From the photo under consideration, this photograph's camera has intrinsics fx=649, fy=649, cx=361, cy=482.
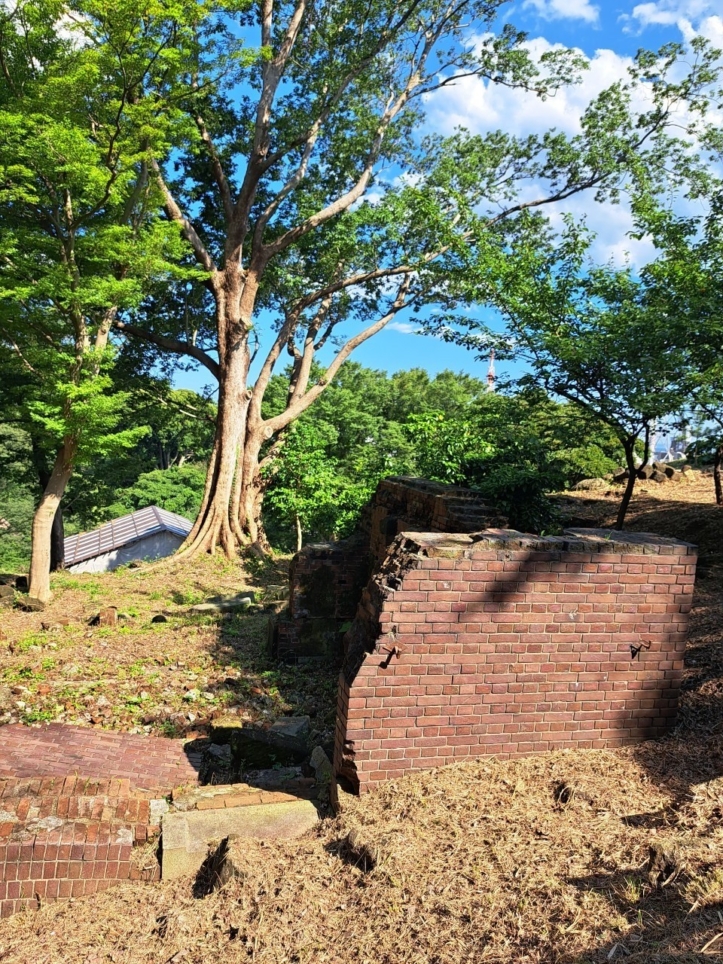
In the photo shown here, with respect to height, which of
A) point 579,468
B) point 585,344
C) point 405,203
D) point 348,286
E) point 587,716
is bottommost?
point 587,716

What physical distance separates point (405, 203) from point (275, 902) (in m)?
15.6

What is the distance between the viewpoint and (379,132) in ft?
53.6

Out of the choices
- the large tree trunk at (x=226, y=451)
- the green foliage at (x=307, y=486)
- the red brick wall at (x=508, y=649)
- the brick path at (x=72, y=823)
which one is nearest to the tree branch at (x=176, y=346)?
the large tree trunk at (x=226, y=451)

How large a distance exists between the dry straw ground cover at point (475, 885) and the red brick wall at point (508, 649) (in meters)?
0.19

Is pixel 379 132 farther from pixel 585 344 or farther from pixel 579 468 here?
pixel 585 344

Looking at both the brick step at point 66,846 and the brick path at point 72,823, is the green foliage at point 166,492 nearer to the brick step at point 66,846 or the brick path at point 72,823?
the brick path at point 72,823

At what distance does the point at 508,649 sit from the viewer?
438 cm

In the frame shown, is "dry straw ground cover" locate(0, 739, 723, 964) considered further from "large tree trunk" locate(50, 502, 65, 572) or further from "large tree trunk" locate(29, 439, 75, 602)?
"large tree trunk" locate(50, 502, 65, 572)

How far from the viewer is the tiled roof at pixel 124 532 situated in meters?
26.1

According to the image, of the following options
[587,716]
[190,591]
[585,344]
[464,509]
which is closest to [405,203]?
[585,344]

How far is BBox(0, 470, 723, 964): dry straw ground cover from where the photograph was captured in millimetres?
2984

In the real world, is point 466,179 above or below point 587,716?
above

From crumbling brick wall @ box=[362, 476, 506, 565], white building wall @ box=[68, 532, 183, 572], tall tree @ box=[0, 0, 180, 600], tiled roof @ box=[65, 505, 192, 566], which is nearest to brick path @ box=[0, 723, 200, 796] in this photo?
crumbling brick wall @ box=[362, 476, 506, 565]

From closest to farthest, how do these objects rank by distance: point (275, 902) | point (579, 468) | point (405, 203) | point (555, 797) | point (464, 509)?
point (275, 902)
point (555, 797)
point (464, 509)
point (579, 468)
point (405, 203)
